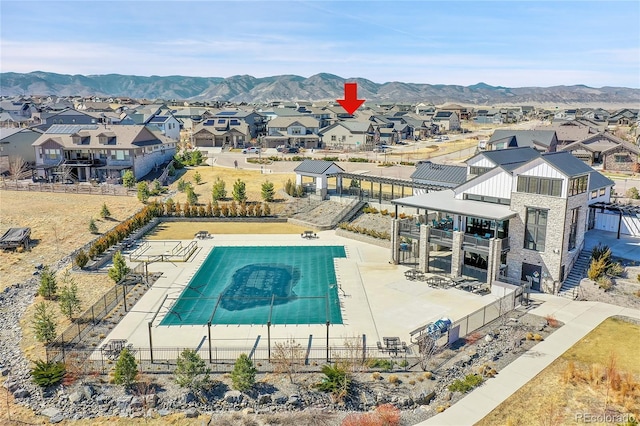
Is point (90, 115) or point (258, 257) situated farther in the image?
point (90, 115)

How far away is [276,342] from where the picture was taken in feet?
74.9

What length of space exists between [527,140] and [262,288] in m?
58.2

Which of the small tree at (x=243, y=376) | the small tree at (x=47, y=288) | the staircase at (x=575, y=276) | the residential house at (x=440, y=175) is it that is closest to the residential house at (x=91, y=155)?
the small tree at (x=47, y=288)

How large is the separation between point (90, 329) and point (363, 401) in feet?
46.8

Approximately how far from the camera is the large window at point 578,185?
27870 millimetres

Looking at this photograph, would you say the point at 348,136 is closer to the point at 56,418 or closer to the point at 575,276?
the point at 575,276

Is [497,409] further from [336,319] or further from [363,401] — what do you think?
[336,319]

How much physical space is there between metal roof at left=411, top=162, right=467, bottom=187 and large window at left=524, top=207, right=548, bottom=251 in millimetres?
13203

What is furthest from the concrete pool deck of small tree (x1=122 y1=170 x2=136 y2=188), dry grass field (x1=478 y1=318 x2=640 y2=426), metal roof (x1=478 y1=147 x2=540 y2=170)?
small tree (x1=122 y1=170 x2=136 y2=188)

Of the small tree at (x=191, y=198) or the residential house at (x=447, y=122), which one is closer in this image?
the small tree at (x=191, y=198)

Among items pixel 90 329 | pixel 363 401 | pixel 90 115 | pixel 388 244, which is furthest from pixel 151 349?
pixel 90 115

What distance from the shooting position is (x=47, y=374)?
19234 millimetres

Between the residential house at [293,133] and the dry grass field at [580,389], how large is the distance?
79.4m

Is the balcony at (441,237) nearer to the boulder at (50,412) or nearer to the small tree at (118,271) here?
the small tree at (118,271)
